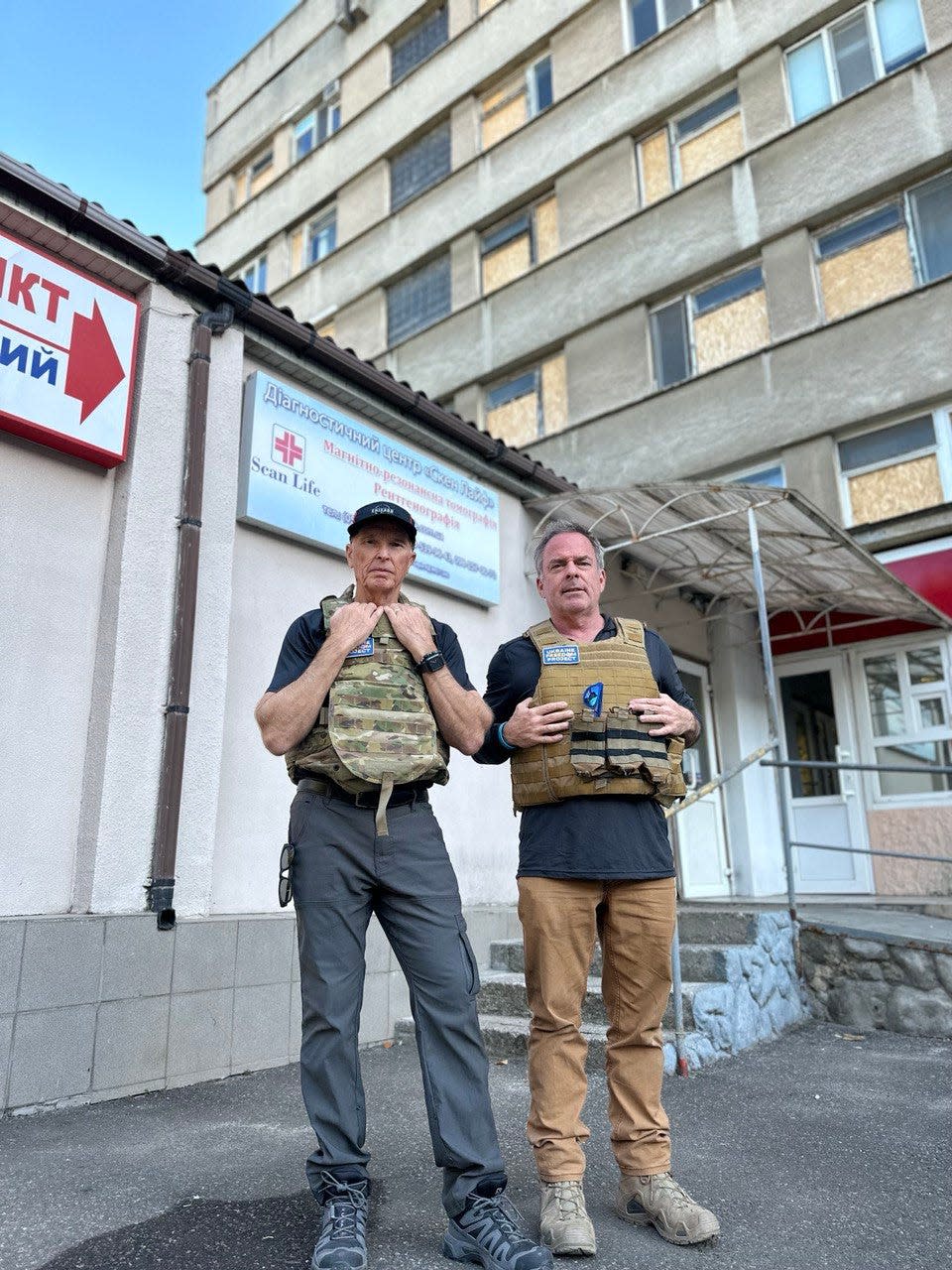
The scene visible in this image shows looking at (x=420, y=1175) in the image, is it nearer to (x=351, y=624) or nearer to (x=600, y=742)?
(x=600, y=742)

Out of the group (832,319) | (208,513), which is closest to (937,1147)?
(208,513)

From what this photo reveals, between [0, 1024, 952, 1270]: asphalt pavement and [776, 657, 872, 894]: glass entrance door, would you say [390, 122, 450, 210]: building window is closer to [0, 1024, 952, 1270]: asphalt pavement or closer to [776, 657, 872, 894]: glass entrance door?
[776, 657, 872, 894]: glass entrance door

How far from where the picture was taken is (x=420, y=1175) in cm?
289

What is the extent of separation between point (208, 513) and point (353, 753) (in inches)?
112

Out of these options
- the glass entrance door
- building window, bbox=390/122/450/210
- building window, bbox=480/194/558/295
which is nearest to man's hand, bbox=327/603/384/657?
the glass entrance door

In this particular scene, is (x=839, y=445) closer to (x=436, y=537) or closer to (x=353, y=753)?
(x=436, y=537)

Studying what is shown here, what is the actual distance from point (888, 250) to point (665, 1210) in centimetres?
1052

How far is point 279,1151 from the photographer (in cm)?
312

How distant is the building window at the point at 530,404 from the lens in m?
12.7

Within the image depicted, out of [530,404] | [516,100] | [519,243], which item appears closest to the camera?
[530,404]

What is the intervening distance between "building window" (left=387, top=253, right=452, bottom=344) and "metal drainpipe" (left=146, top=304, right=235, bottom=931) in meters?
9.93

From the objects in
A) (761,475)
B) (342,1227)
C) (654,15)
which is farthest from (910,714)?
(654,15)

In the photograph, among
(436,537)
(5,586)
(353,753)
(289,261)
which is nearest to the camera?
(353,753)


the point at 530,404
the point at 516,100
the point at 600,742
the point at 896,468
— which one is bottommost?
the point at 600,742
